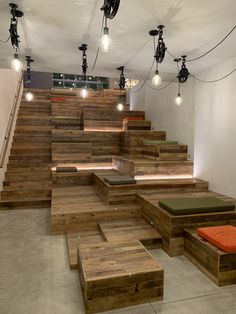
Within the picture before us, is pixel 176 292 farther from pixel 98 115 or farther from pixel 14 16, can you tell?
pixel 98 115

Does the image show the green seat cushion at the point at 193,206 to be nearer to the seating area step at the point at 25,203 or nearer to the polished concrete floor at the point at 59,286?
the polished concrete floor at the point at 59,286

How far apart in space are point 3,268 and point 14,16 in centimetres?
259

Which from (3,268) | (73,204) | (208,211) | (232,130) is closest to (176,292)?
(208,211)

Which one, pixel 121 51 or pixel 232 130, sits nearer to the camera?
pixel 121 51

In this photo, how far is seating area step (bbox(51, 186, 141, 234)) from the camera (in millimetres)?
3467

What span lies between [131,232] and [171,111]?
348 centimetres

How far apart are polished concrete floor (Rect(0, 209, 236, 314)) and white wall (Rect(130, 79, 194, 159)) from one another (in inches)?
115

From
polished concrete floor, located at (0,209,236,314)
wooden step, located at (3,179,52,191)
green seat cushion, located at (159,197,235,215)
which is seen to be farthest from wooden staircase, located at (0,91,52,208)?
green seat cushion, located at (159,197,235,215)

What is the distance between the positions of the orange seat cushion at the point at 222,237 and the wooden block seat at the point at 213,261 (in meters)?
0.04

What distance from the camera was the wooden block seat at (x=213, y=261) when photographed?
2268 millimetres

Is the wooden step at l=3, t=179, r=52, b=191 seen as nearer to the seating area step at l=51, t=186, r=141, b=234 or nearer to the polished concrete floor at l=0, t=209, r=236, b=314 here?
the seating area step at l=51, t=186, r=141, b=234

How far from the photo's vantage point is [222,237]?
240 centimetres

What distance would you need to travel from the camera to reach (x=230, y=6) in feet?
7.44

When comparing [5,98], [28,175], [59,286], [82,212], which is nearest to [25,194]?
[28,175]
